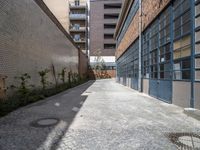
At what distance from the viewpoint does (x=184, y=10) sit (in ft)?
23.1

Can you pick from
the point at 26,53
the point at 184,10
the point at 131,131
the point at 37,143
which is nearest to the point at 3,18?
the point at 26,53

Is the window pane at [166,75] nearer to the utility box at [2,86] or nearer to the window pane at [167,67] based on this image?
the window pane at [167,67]

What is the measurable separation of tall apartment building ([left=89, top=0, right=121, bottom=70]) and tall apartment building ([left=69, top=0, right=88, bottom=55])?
212 inches

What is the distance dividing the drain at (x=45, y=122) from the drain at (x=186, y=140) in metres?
2.96

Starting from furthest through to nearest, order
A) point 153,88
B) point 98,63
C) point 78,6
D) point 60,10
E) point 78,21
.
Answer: point 98,63 → point 78,21 → point 78,6 → point 60,10 → point 153,88

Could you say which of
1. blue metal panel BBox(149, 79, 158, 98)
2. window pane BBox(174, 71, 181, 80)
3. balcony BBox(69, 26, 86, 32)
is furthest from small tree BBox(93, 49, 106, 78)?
window pane BBox(174, 71, 181, 80)

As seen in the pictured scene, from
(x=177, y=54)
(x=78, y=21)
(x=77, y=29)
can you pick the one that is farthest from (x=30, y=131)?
(x=78, y=21)

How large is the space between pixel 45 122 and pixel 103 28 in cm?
4820

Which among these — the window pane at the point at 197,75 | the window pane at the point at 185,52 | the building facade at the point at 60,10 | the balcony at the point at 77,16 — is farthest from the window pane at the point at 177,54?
the balcony at the point at 77,16

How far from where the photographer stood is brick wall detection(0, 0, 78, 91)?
24.1ft

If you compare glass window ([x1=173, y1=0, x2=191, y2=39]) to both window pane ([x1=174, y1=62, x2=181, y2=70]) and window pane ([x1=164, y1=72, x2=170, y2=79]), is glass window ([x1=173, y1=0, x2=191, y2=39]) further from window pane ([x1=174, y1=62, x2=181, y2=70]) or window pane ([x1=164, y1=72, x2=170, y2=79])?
window pane ([x1=164, y1=72, x2=170, y2=79])

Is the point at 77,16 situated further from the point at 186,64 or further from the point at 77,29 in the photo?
the point at 186,64

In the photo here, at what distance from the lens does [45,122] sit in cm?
536

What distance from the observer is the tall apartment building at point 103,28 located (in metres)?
50.3
